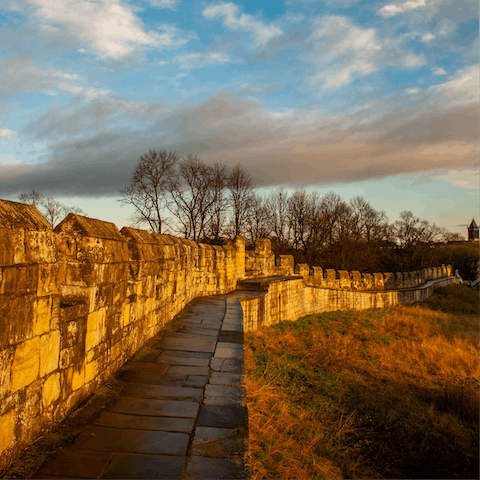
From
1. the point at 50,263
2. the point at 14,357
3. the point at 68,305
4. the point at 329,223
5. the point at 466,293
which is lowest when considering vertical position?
the point at 466,293

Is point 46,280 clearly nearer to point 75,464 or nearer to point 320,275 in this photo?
point 75,464

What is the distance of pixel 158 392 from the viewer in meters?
3.03

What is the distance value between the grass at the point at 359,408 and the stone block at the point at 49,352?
1.63 meters

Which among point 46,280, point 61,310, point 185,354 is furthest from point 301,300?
point 46,280

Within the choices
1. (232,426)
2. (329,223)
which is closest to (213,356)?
(232,426)

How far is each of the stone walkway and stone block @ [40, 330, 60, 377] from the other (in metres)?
0.44

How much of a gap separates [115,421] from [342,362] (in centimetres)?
594

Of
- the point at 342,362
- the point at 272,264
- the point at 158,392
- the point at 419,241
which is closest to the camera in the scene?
A: the point at 158,392

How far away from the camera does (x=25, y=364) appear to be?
2.03 metres

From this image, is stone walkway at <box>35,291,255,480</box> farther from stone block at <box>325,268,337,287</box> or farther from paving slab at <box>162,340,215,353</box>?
stone block at <box>325,268,337,287</box>

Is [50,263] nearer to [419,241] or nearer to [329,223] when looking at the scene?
[329,223]

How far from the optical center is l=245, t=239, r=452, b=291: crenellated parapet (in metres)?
13.2

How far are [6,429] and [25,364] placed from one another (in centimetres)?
31

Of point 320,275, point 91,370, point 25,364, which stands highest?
point 25,364
